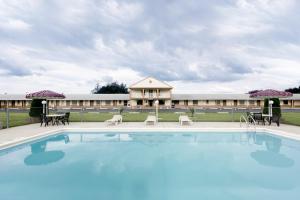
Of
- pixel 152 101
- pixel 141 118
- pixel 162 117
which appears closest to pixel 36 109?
pixel 141 118

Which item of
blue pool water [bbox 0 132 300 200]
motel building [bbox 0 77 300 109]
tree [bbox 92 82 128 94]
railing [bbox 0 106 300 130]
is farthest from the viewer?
tree [bbox 92 82 128 94]

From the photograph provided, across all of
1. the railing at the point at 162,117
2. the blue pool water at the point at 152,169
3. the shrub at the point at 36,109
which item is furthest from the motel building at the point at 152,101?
the blue pool water at the point at 152,169

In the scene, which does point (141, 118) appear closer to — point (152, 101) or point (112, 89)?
point (152, 101)

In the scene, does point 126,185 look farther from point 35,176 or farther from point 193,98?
point 193,98

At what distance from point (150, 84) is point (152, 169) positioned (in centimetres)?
4684

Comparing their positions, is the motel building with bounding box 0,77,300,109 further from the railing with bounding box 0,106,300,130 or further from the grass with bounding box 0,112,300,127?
the grass with bounding box 0,112,300,127

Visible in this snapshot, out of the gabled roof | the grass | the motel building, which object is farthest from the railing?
the motel building

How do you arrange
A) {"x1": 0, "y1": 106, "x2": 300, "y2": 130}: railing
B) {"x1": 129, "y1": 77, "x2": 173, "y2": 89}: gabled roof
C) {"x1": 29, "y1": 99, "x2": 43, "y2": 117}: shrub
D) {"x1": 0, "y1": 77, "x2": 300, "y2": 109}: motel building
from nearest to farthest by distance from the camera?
1. {"x1": 0, "y1": 106, "x2": 300, "y2": 130}: railing
2. {"x1": 29, "y1": 99, "x2": 43, "y2": 117}: shrub
3. {"x1": 129, "y1": 77, "x2": 173, "y2": 89}: gabled roof
4. {"x1": 0, "y1": 77, "x2": 300, "y2": 109}: motel building

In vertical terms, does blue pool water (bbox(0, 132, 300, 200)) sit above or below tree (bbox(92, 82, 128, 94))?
below

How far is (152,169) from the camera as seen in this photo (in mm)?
7777

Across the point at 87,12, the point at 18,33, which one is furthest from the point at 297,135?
the point at 18,33

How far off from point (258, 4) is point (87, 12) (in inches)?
451

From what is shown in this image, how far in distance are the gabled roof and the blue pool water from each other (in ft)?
136

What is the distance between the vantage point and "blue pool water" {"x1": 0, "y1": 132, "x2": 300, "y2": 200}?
5.84 m
